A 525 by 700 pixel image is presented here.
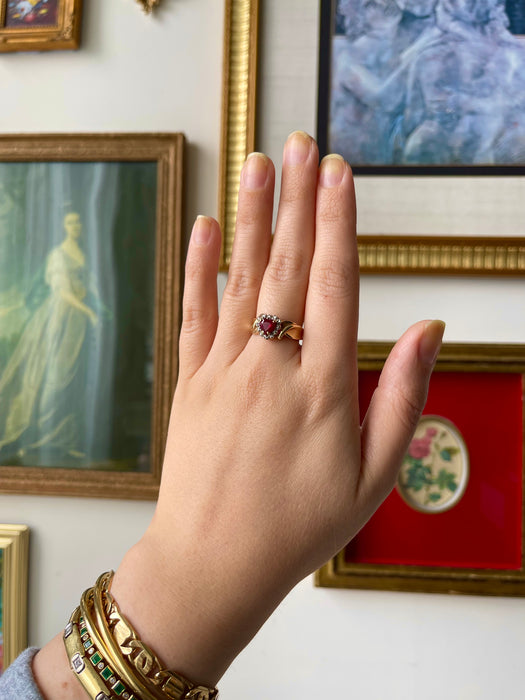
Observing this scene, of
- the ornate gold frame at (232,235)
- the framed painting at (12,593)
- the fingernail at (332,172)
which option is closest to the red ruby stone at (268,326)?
the fingernail at (332,172)

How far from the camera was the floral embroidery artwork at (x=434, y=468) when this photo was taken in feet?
2.82

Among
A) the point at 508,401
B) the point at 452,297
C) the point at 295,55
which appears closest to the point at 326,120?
the point at 295,55

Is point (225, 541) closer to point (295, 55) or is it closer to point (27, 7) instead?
point (295, 55)

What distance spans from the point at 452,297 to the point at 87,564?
66 centimetres

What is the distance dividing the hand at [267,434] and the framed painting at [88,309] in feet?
1.48

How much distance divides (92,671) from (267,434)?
0.58ft

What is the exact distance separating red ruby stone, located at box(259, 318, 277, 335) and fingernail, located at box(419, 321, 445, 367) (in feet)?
0.33

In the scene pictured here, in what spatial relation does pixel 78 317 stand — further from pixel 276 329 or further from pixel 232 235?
pixel 276 329

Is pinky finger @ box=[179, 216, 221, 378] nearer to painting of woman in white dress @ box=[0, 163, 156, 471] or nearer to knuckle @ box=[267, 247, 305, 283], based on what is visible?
knuckle @ box=[267, 247, 305, 283]

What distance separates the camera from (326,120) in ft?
2.81

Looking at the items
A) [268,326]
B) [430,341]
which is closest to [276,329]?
[268,326]

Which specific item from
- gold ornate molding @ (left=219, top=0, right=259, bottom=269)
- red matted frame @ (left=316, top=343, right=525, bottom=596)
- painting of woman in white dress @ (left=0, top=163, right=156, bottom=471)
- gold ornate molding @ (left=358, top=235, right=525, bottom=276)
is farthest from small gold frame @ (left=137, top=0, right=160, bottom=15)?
red matted frame @ (left=316, top=343, right=525, bottom=596)

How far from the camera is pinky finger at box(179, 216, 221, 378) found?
0.45 metres

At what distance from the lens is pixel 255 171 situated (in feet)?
1.39
